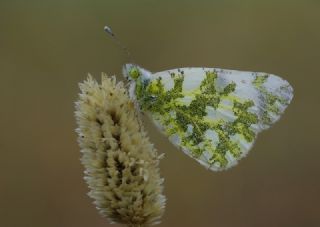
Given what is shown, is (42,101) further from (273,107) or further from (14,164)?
(273,107)

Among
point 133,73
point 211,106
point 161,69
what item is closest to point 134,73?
point 133,73

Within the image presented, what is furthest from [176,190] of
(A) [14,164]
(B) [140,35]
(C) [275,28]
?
(C) [275,28]

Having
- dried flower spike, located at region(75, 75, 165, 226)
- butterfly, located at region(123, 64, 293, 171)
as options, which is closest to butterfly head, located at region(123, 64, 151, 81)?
butterfly, located at region(123, 64, 293, 171)

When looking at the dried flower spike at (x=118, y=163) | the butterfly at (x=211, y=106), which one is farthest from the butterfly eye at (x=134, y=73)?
the dried flower spike at (x=118, y=163)

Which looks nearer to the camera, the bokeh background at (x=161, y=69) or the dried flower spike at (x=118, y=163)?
the dried flower spike at (x=118, y=163)

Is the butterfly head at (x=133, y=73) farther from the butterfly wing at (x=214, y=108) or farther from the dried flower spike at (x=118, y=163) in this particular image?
the dried flower spike at (x=118, y=163)

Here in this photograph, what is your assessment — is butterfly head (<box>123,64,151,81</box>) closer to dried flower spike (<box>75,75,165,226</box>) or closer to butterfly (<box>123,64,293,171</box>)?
butterfly (<box>123,64,293,171</box>)
